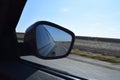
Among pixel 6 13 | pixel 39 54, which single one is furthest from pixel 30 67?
pixel 6 13

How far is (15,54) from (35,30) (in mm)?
644

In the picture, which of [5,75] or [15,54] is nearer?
[5,75]

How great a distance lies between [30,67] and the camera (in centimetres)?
255

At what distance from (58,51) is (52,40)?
0.11 metres

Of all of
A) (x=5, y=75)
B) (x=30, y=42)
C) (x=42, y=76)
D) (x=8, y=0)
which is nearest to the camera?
(x=42, y=76)

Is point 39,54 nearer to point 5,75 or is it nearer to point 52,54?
point 52,54

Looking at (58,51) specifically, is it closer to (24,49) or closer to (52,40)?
(52,40)

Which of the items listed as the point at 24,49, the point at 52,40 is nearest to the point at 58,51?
the point at 52,40

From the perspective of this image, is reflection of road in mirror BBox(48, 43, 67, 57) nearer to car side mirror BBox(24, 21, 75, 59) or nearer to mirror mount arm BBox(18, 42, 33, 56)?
car side mirror BBox(24, 21, 75, 59)

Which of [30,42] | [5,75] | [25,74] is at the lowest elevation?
[5,75]

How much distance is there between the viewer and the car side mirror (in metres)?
2.40

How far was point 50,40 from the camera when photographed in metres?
2.69

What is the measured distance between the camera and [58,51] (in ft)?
8.74

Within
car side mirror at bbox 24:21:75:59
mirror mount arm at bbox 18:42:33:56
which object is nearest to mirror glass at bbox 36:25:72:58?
car side mirror at bbox 24:21:75:59
